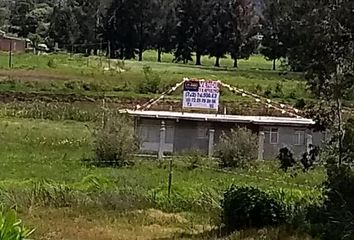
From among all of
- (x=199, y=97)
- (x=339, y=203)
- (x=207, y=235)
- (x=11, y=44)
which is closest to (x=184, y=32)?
(x=11, y=44)

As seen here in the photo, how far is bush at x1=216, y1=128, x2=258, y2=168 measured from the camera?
26188mm

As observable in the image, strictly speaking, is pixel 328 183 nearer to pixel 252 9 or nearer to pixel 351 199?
pixel 351 199

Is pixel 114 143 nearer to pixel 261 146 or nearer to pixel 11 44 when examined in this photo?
pixel 261 146

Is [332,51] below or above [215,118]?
above

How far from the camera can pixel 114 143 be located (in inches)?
1008

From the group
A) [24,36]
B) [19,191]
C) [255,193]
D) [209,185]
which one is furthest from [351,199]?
[24,36]

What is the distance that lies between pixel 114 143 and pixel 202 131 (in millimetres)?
4887

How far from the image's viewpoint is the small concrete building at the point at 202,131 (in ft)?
95.2

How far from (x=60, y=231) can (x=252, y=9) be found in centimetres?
6525

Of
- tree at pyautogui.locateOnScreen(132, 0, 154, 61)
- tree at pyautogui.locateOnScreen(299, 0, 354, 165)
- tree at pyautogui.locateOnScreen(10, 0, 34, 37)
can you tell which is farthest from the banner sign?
tree at pyautogui.locateOnScreen(10, 0, 34, 37)

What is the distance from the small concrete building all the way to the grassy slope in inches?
82.3

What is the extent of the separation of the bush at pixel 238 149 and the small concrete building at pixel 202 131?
1.73 meters

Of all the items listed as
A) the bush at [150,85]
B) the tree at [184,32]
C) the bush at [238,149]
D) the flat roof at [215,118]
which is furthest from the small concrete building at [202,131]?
the tree at [184,32]

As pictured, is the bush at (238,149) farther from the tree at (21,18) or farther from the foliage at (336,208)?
the tree at (21,18)
